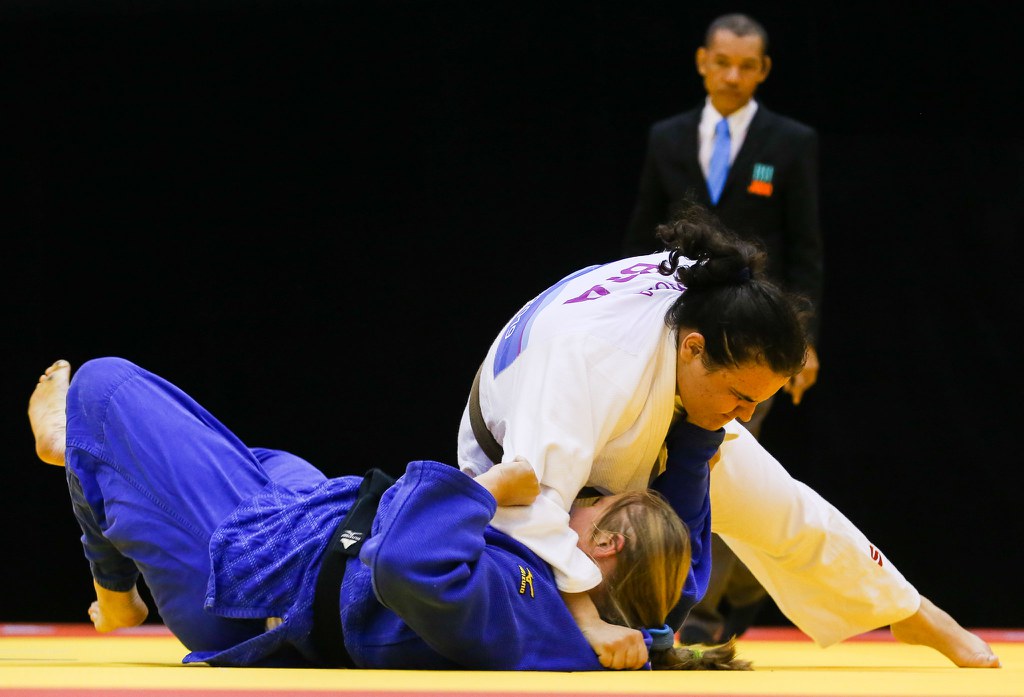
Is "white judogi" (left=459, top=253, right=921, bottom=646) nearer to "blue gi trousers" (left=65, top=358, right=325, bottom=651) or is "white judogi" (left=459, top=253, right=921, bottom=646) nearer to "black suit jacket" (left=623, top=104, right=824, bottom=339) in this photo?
"blue gi trousers" (left=65, top=358, right=325, bottom=651)

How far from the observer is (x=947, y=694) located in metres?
1.40

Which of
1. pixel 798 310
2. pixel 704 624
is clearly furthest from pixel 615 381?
pixel 704 624

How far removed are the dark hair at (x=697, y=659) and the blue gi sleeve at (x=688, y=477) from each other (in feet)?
0.28

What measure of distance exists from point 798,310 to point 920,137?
222 cm

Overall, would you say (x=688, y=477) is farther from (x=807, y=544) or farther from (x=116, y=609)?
(x=116, y=609)

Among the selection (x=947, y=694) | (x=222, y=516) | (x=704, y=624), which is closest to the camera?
(x=947, y=694)

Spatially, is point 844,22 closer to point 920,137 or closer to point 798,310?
point 920,137

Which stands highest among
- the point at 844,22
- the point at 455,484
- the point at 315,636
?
the point at 844,22

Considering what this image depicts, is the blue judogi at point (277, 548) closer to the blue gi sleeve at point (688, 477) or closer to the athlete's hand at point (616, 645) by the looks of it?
the athlete's hand at point (616, 645)

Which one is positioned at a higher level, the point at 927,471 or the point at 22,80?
the point at 22,80

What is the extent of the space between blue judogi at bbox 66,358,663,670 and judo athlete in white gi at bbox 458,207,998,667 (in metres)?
0.12

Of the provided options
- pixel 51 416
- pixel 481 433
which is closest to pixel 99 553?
pixel 51 416

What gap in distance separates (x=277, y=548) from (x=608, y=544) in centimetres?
46

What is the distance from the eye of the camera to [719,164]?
11.9ft
